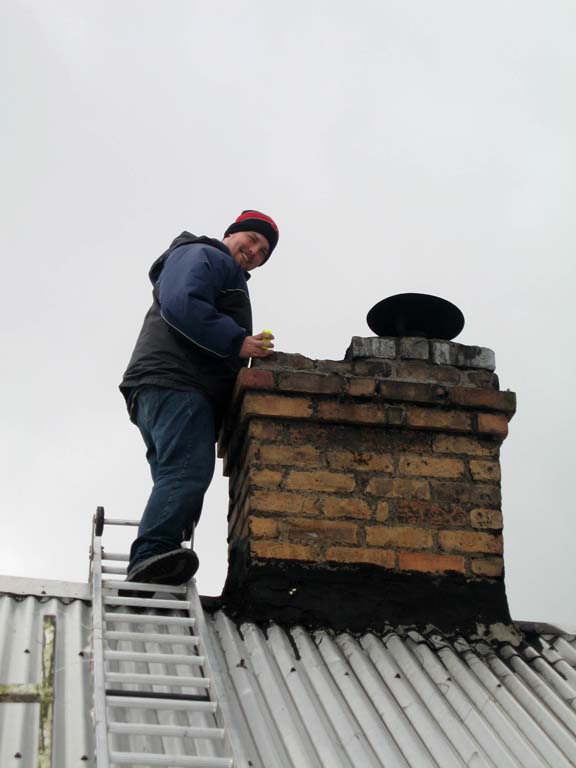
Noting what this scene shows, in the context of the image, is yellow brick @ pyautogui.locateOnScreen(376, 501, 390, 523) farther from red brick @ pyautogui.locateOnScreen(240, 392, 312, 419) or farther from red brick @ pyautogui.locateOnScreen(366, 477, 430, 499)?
red brick @ pyautogui.locateOnScreen(240, 392, 312, 419)

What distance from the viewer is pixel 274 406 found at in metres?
4.66

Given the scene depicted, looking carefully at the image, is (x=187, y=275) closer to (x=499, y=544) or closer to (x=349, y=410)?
(x=349, y=410)

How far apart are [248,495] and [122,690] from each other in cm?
123

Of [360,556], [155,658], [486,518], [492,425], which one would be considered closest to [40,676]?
[155,658]

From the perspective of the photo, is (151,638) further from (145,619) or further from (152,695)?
(152,695)

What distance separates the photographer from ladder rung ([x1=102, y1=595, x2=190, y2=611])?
4.05 m

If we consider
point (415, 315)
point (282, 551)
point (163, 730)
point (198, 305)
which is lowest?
point (163, 730)

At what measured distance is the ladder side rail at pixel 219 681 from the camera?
3205mm

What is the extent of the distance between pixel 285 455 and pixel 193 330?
2.16 ft

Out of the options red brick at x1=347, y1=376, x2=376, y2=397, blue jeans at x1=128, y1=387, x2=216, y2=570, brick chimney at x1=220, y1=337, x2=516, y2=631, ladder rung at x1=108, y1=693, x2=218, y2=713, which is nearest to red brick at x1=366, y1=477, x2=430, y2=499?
brick chimney at x1=220, y1=337, x2=516, y2=631

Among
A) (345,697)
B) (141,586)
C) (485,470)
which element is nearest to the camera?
(345,697)

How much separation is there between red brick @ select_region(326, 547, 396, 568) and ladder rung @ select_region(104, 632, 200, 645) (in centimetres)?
79

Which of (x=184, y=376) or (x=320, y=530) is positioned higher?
(x=184, y=376)

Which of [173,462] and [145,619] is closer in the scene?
[145,619]
